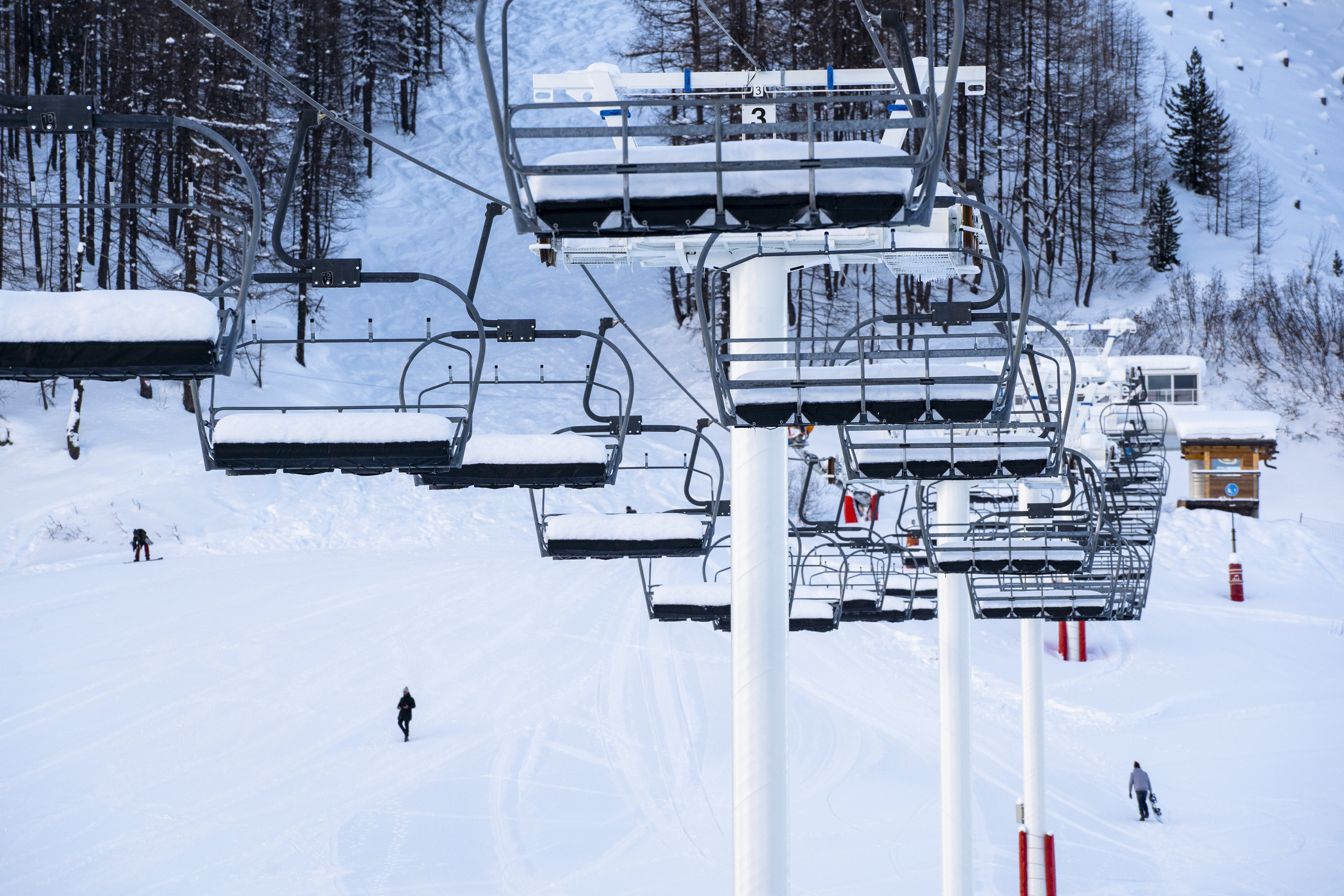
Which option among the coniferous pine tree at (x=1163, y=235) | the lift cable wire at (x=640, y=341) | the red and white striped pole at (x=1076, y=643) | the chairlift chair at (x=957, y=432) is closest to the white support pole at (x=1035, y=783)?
the chairlift chair at (x=957, y=432)

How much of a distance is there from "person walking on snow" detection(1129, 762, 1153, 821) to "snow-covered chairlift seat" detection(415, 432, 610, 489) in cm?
1199

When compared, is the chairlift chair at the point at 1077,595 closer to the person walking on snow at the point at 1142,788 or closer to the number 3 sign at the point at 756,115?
the person walking on snow at the point at 1142,788

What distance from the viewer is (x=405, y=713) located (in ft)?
53.0

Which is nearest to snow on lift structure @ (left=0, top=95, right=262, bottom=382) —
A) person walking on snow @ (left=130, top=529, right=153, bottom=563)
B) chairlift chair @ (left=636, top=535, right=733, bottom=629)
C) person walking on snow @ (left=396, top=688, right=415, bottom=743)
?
chairlift chair @ (left=636, top=535, right=733, bottom=629)

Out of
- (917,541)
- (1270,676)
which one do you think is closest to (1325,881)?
(1270,676)

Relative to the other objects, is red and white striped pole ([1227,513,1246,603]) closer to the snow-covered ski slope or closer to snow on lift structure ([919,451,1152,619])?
the snow-covered ski slope

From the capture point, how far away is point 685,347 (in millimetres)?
36906

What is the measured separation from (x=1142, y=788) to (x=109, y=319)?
14972mm

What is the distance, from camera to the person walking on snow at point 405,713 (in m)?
16.1

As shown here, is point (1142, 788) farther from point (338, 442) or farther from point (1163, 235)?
point (1163, 235)

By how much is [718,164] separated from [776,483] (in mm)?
3880

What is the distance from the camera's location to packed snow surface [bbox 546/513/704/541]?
731cm

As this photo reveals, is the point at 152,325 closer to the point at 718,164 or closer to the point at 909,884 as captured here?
the point at 718,164

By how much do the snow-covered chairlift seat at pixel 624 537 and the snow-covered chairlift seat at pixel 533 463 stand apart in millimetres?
1487
